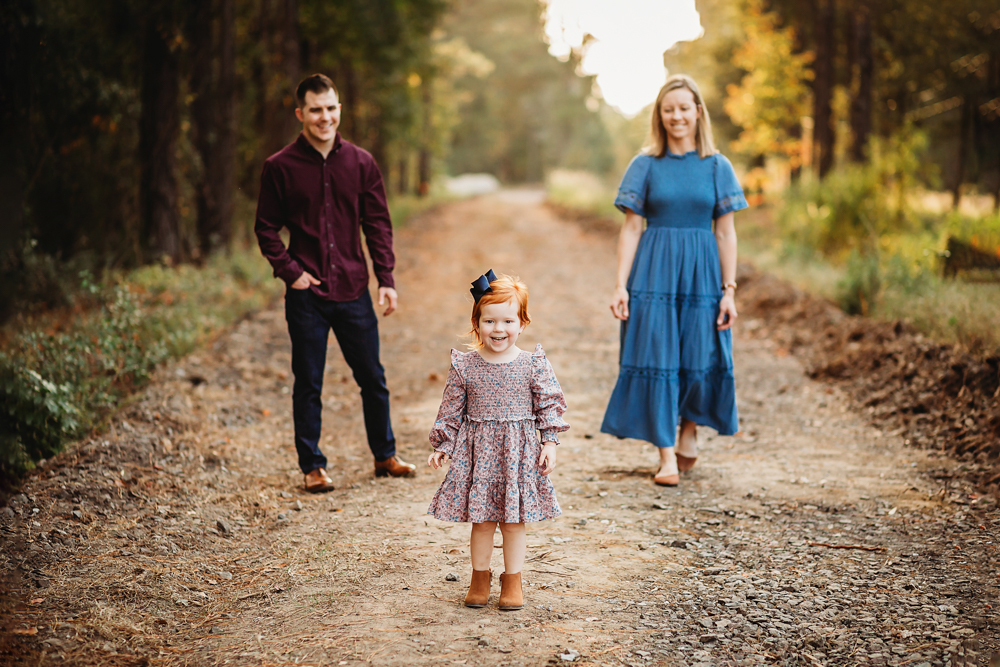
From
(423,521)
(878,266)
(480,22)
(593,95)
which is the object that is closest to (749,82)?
(878,266)

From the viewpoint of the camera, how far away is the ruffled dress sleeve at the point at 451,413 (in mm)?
3566

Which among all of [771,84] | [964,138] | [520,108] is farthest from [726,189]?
[520,108]

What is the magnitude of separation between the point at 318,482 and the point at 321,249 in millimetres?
1428

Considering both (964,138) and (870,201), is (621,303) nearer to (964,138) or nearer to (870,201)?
(870,201)

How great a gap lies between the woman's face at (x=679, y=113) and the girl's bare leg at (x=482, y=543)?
2.86 m

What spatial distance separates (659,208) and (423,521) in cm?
242

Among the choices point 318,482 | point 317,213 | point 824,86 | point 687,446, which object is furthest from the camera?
point 824,86

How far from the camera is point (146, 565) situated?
400 cm

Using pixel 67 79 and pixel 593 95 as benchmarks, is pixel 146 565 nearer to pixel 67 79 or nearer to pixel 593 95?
pixel 67 79

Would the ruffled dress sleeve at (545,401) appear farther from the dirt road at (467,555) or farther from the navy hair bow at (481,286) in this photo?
the dirt road at (467,555)

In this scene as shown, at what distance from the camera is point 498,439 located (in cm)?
355

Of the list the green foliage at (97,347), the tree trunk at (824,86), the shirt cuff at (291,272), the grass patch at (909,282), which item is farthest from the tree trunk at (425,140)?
the shirt cuff at (291,272)

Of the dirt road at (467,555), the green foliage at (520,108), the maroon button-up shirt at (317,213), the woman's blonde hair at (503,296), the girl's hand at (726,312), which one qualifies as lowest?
the dirt road at (467,555)

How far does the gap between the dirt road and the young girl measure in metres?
0.30
